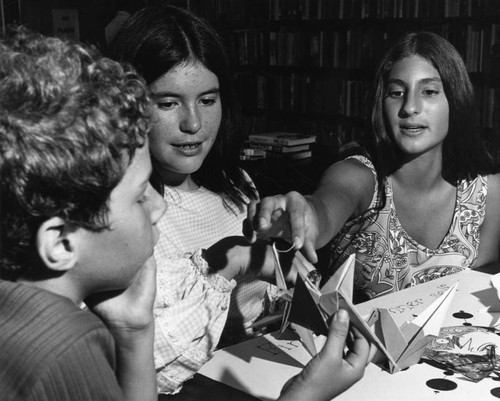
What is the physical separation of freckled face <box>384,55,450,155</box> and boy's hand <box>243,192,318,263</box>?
631 millimetres

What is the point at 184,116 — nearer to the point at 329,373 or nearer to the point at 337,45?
the point at 329,373

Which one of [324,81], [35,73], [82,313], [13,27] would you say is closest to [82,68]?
[35,73]

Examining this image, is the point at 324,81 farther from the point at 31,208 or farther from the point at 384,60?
the point at 31,208

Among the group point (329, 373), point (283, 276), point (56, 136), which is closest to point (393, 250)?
point (283, 276)

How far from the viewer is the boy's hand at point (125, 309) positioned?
1063 mm

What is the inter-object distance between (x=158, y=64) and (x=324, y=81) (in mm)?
3533

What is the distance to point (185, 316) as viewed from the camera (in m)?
1.26

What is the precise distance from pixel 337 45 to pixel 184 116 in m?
3.45

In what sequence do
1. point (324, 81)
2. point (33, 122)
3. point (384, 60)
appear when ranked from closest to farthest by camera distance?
point (33, 122)
point (384, 60)
point (324, 81)

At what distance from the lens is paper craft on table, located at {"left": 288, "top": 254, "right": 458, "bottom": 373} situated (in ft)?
3.49

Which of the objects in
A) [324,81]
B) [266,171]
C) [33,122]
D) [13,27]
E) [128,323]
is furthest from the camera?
[324,81]

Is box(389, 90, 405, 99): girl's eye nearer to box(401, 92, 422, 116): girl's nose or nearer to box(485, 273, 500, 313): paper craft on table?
box(401, 92, 422, 116): girl's nose

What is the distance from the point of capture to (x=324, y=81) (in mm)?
5000

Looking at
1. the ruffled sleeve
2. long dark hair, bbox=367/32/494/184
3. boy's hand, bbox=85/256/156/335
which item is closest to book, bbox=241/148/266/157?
long dark hair, bbox=367/32/494/184
